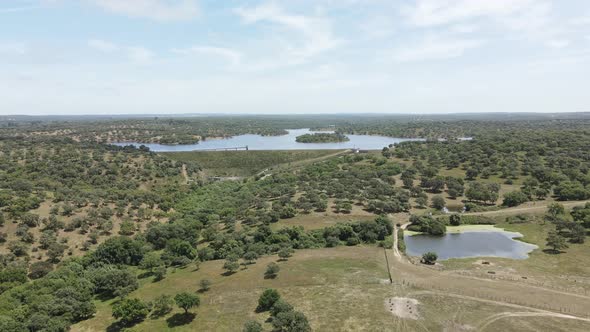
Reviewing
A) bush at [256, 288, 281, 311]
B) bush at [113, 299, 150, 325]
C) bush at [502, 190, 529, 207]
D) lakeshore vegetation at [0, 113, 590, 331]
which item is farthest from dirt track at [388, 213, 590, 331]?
bush at [502, 190, 529, 207]

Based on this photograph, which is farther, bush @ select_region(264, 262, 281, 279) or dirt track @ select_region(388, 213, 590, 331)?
bush @ select_region(264, 262, 281, 279)

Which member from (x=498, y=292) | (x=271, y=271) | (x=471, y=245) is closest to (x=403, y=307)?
(x=498, y=292)

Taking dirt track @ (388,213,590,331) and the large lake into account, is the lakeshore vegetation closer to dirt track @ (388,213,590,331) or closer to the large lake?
the large lake

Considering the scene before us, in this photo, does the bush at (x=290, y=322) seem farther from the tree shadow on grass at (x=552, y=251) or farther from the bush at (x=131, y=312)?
the tree shadow on grass at (x=552, y=251)

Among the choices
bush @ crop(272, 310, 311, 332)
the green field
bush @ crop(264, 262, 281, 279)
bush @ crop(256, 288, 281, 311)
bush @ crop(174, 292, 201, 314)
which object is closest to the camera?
bush @ crop(272, 310, 311, 332)

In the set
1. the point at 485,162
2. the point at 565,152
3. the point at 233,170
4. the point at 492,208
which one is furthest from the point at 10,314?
the point at 565,152

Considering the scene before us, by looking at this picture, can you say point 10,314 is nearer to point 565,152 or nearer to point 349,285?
point 349,285

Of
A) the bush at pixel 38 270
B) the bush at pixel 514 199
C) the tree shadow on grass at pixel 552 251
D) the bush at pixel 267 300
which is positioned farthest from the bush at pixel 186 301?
the bush at pixel 514 199
